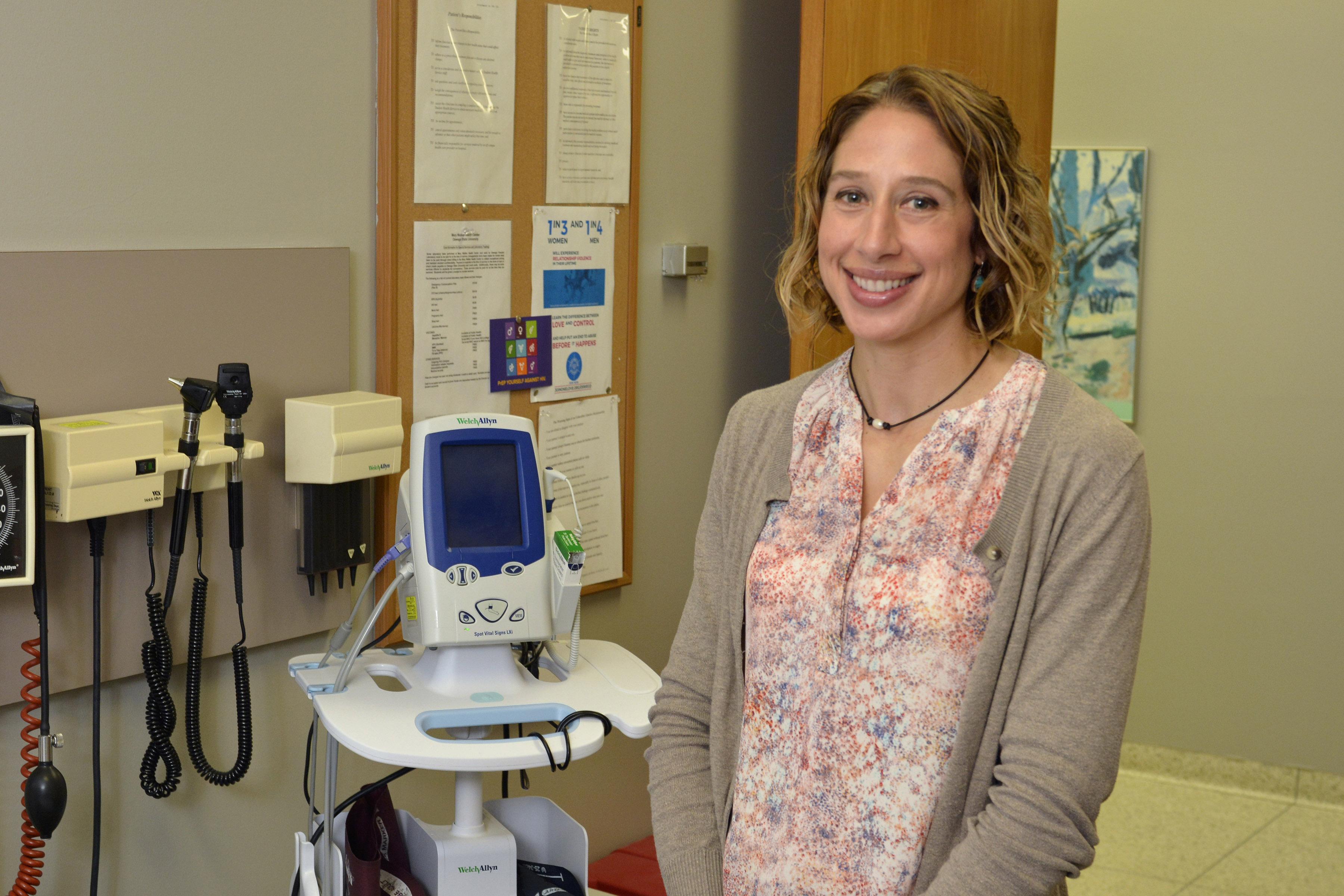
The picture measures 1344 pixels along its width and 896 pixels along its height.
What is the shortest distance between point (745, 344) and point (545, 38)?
90cm

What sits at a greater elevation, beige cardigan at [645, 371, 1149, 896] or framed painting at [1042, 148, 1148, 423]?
framed painting at [1042, 148, 1148, 423]

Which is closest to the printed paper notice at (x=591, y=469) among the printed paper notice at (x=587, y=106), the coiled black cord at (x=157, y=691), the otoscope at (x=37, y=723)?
the printed paper notice at (x=587, y=106)

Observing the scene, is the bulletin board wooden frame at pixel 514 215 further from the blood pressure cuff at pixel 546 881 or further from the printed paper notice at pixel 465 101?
the blood pressure cuff at pixel 546 881

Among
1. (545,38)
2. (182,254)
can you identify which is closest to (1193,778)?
(545,38)

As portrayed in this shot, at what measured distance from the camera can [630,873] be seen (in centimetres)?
257

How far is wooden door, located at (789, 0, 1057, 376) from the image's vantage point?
93.6 inches

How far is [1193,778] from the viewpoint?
3.70 m

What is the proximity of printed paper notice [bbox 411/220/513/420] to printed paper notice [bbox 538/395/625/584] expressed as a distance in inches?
6.1

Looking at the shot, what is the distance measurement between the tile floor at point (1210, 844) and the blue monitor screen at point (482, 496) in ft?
6.57

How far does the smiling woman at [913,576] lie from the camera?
1.14m

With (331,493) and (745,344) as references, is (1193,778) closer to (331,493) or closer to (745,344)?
(745,344)

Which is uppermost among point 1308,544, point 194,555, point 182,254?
point 182,254

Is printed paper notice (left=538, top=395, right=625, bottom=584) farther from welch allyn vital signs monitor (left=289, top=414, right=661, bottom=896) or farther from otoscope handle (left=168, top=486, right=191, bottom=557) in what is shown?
otoscope handle (left=168, top=486, right=191, bottom=557)

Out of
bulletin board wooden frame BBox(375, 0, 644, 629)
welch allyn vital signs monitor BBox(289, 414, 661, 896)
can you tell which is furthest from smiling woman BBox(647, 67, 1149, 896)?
bulletin board wooden frame BBox(375, 0, 644, 629)
